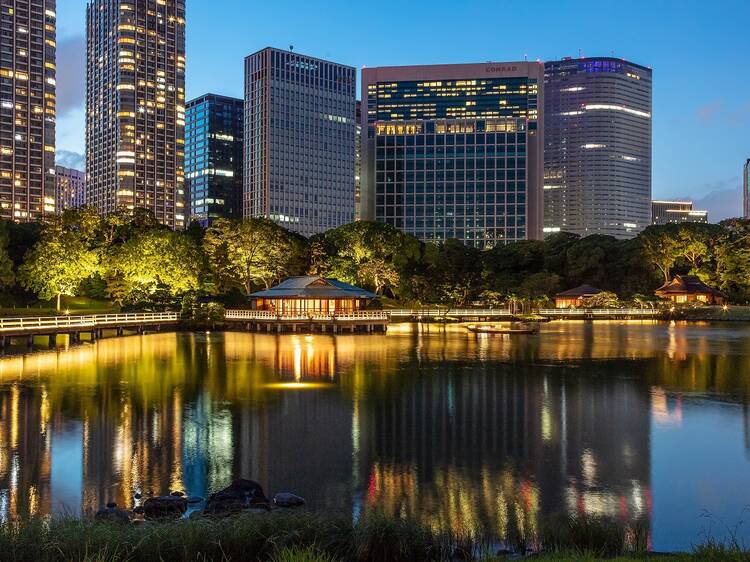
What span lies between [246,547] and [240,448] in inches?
359

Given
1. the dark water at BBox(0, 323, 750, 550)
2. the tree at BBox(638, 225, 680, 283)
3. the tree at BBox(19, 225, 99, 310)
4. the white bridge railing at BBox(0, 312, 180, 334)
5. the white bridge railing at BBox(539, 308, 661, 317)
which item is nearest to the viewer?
the dark water at BBox(0, 323, 750, 550)

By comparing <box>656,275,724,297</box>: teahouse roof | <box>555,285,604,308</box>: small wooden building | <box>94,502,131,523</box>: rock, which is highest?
<box>656,275,724,297</box>: teahouse roof

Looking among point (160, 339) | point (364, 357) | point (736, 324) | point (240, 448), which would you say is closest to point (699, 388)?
point (364, 357)

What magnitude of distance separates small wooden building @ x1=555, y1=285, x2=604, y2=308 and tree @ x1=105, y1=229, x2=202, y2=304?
51.5 meters

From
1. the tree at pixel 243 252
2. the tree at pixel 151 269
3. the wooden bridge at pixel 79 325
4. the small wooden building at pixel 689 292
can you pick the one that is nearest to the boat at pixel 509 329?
the tree at pixel 243 252

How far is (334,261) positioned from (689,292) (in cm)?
4974

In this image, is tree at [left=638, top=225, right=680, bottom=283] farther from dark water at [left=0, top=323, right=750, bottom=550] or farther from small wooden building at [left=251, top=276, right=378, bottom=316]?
dark water at [left=0, top=323, right=750, bottom=550]

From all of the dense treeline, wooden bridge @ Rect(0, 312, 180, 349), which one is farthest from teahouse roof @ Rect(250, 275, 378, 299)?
wooden bridge @ Rect(0, 312, 180, 349)

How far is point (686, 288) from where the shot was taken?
91.6 meters

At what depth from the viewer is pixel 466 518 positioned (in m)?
13.5

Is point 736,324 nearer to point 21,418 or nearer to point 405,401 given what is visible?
point 405,401

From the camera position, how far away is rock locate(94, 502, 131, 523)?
488 inches

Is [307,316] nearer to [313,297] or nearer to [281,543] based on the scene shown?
[313,297]

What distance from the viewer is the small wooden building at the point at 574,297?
91.2 metres
